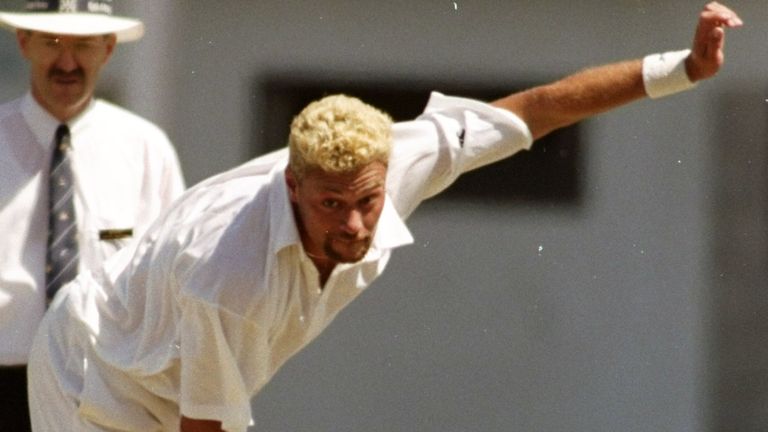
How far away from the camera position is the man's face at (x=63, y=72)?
3980 mm

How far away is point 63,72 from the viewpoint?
13.1 ft

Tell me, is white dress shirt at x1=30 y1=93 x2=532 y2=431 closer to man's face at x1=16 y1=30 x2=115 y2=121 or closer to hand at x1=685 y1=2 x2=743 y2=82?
hand at x1=685 y1=2 x2=743 y2=82

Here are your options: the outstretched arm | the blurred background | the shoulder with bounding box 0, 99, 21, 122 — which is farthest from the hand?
the blurred background

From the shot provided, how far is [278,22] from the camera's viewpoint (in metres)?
5.88

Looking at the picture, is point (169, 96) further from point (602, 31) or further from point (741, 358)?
point (741, 358)

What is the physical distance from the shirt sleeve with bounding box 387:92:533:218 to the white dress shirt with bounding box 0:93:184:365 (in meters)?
0.76

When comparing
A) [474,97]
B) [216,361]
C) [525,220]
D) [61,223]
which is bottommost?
[525,220]

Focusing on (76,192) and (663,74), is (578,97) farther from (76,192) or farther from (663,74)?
(76,192)

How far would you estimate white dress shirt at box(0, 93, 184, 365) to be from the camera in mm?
3881

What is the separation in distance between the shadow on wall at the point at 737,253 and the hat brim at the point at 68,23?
285 centimetres

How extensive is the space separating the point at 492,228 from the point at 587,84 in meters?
2.88

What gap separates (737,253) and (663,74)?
10.4ft

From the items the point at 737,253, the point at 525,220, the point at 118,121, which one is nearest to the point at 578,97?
the point at 118,121

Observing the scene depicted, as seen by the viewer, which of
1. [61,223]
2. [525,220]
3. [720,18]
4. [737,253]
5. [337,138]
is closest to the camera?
[337,138]
